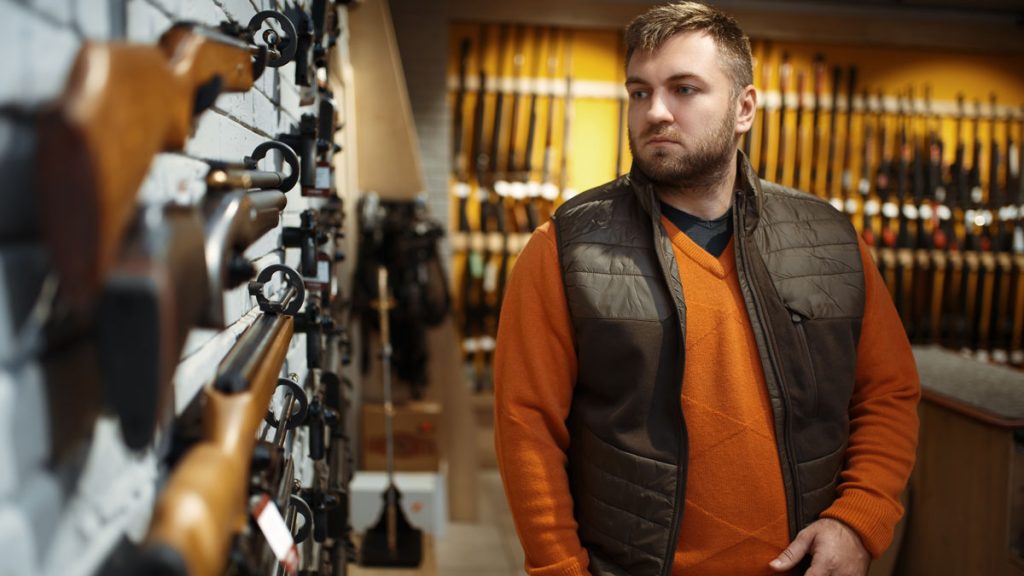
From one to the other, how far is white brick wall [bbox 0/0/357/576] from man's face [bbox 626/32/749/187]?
3.53 ft

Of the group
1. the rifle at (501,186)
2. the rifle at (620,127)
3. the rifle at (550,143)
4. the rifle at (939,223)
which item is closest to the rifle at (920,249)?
the rifle at (939,223)

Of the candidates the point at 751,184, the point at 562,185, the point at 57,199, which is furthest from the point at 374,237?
the point at 57,199

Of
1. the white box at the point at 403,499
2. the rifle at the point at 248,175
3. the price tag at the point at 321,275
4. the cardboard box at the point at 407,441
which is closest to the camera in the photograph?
the rifle at the point at 248,175

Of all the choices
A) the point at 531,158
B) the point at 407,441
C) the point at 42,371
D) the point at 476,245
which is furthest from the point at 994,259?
the point at 42,371

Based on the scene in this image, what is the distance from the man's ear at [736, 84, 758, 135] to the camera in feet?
6.00

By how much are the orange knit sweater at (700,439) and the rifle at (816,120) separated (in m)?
4.19

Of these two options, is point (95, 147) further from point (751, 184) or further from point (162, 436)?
point (751, 184)

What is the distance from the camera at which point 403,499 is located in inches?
148

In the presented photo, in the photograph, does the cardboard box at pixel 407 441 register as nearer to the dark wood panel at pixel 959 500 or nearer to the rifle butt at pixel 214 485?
the dark wood panel at pixel 959 500

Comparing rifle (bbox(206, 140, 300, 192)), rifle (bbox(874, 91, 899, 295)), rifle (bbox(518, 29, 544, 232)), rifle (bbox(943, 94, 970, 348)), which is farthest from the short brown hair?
rifle (bbox(943, 94, 970, 348))

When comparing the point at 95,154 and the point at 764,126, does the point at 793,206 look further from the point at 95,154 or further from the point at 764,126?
the point at 764,126

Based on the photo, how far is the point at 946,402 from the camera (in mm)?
2771

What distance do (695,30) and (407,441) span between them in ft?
9.40

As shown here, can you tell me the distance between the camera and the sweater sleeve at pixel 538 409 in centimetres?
164
